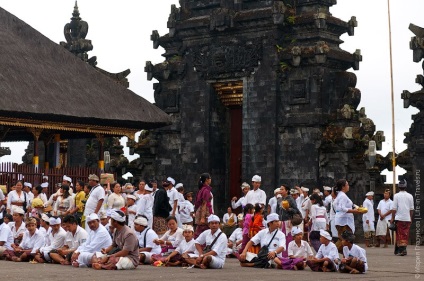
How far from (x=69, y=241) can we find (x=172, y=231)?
2.07m

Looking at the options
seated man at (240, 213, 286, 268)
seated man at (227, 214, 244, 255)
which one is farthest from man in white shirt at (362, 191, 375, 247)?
seated man at (240, 213, 286, 268)

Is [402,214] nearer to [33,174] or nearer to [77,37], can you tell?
[33,174]

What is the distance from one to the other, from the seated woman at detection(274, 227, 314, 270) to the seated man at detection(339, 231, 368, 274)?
1.04m

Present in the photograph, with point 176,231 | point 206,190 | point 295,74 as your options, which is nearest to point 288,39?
point 295,74

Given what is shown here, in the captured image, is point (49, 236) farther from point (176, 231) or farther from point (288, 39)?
point (288, 39)

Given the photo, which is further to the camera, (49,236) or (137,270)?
(49,236)

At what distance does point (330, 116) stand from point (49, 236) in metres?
15.1

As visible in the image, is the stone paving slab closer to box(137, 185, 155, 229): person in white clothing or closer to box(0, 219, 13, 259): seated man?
box(0, 219, 13, 259): seated man

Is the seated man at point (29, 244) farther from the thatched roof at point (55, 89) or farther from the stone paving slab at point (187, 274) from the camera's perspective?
the thatched roof at point (55, 89)

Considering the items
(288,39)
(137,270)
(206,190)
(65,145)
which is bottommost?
(137,270)

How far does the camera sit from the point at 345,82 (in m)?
35.2

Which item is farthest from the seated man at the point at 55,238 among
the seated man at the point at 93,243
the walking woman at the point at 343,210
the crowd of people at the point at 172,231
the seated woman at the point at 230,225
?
the seated woman at the point at 230,225

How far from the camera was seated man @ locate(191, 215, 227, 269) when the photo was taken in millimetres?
20406

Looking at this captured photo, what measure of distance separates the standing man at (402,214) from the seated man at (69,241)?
26.6 ft
